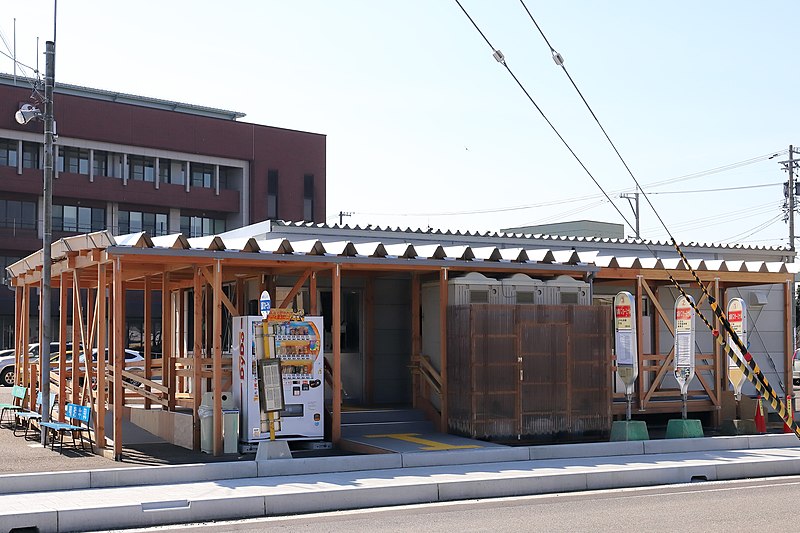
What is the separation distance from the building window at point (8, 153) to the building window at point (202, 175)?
34.4 ft

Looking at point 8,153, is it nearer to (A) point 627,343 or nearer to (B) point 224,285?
(B) point 224,285

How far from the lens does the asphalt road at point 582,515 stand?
1041cm

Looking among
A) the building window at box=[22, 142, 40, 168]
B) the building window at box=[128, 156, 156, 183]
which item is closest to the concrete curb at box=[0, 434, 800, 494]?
the building window at box=[22, 142, 40, 168]

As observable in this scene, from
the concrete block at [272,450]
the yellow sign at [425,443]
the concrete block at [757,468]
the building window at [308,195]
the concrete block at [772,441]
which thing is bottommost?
the concrete block at [757,468]

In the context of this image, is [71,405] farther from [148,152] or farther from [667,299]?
[148,152]

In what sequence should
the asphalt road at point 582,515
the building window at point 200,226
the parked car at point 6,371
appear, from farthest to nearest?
the building window at point 200,226
the parked car at point 6,371
the asphalt road at point 582,515

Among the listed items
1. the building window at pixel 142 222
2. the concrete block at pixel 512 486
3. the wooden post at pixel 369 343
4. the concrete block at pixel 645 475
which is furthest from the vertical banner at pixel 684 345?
the building window at pixel 142 222

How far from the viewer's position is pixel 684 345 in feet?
61.3

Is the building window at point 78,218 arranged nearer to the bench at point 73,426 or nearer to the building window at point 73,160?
the building window at point 73,160

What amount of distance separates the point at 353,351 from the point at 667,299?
7.07 metres

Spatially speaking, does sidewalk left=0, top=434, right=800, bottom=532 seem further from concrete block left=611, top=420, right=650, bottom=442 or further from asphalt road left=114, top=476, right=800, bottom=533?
concrete block left=611, top=420, right=650, bottom=442

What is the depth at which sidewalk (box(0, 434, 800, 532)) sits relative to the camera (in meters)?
11.3

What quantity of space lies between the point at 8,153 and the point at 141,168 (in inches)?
297

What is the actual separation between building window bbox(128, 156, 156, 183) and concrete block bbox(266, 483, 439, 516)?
153ft
